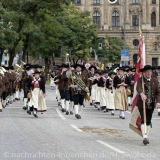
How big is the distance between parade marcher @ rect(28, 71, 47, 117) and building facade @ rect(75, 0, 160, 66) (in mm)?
90431

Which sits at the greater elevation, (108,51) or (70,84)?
(108,51)

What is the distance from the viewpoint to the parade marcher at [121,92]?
76.6 feet

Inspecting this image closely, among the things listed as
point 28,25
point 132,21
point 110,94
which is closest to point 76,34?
point 28,25

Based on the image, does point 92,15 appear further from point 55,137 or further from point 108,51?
point 55,137

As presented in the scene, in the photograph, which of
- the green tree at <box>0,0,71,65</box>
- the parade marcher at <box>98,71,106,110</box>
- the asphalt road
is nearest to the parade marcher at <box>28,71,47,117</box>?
the asphalt road

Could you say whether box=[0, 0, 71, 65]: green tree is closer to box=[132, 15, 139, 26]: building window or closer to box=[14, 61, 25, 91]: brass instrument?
box=[14, 61, 25, 91]: brass instrument

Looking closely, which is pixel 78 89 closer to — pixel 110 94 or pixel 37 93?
pixel 37 93

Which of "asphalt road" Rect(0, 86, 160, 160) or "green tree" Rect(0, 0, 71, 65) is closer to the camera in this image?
"asphalt road" Rect(0, 86, 160, 160)

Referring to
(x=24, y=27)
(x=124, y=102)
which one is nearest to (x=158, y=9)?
(x=24, y=27)

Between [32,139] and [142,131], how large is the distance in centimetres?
271

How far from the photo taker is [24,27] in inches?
2018

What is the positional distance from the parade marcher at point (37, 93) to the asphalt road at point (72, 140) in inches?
39.9

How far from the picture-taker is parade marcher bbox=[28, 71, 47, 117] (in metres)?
22.7

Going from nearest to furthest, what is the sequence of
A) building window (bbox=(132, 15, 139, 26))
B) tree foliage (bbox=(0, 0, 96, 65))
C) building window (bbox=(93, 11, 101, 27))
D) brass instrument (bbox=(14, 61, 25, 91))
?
brass instrument (bbox=(14, 61, 25, 91))
tree foliage (bbox=(0, 0, 96, 65))
building window (bbox=(132, 15, 139, 26))
building window (bbox=(93, 11, 101, 27))
